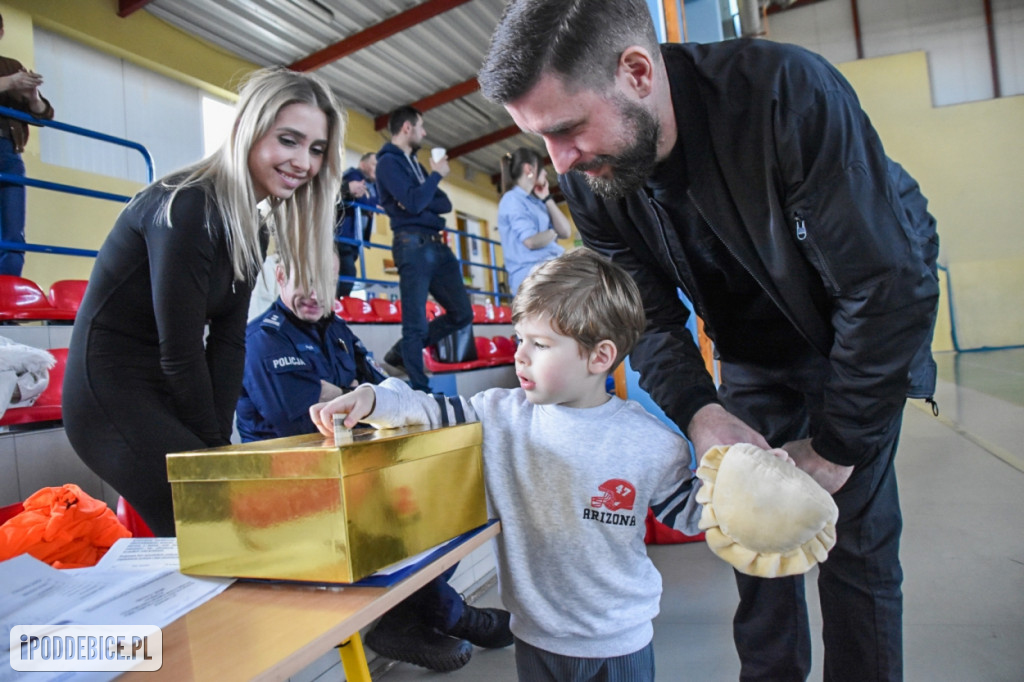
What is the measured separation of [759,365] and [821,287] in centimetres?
35

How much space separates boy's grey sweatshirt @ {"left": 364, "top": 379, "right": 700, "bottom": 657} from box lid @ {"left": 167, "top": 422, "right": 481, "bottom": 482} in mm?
245

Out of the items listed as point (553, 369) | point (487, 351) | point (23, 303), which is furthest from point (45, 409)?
point (487, 351)

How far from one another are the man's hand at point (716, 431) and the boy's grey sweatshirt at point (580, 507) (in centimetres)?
4

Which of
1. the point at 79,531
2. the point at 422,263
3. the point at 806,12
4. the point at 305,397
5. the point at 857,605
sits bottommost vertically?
the point at 857,605

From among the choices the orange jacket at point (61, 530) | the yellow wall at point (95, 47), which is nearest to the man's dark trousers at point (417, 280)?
the orange jacket at point (61, 530)

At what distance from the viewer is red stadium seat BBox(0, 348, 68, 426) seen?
2043 mm

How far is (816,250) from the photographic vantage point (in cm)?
92

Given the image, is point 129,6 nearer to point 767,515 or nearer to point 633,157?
point 633,157

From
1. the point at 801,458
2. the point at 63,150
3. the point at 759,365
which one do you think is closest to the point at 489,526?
the point at 801,458

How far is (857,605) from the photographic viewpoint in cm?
118

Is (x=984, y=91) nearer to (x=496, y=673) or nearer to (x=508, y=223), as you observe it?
(x=508, y=223)

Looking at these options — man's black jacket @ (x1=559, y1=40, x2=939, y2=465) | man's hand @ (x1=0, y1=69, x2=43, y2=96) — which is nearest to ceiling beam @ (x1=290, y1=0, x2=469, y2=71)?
man's hand @ (x1=0, y1=69, x2=43, y2=96)

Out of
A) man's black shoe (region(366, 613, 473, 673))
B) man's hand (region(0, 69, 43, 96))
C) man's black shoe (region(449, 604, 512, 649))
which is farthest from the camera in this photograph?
man's hand (region(0, 69, 43, 96))

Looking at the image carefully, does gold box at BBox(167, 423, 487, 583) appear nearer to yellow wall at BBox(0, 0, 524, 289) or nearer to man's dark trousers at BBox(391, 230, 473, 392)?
man's dark trousers at BBox(391, 230, 473, 392)
